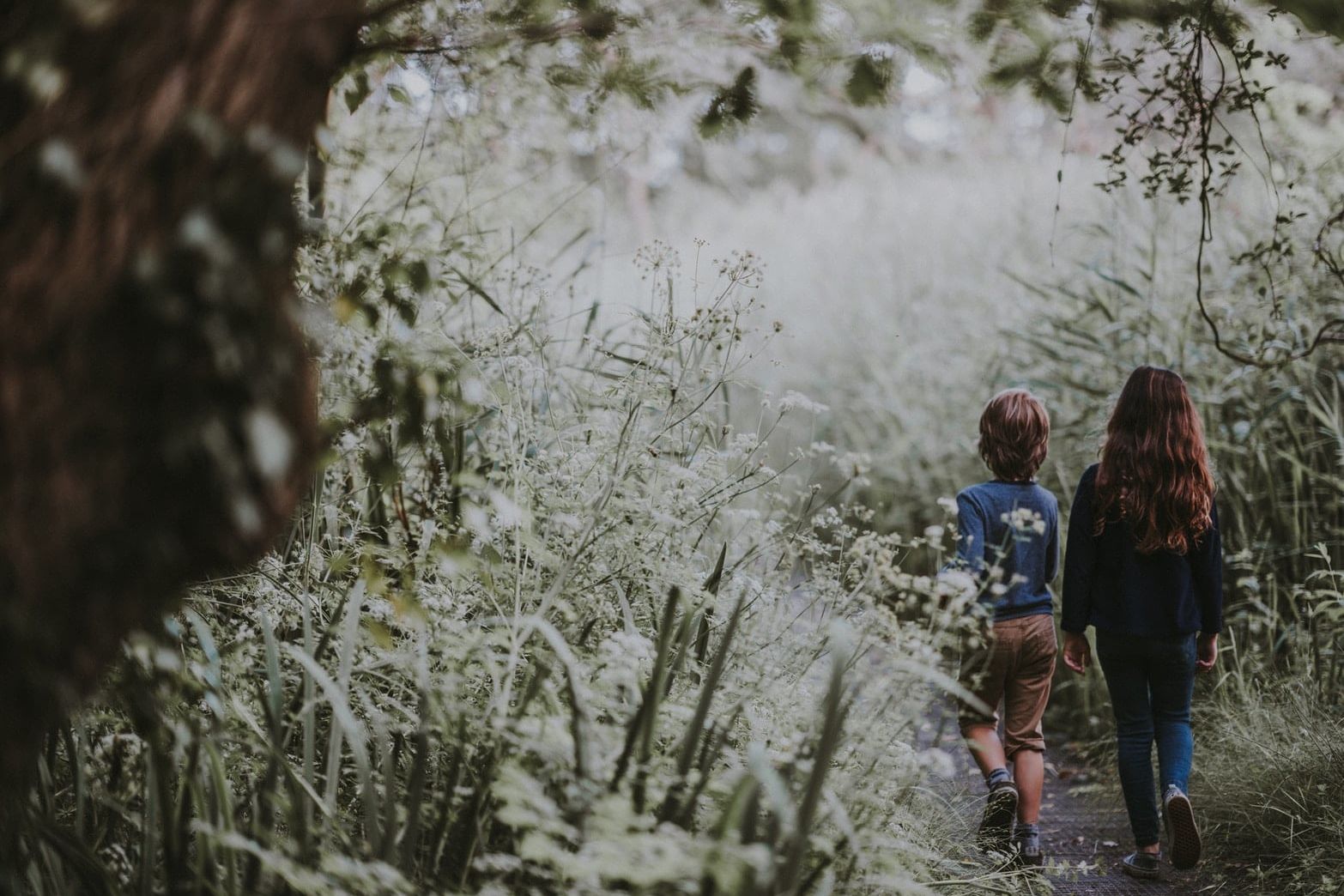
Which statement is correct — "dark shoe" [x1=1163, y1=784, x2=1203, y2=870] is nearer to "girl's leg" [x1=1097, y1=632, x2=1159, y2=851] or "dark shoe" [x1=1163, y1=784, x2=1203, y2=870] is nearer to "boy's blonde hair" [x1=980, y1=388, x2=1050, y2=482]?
"girl's leg" [x1=1097, y1=632, x2=1159, y2=851]

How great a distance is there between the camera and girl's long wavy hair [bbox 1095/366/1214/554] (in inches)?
127

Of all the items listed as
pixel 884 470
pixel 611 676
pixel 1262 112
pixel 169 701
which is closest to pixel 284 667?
pixel 169 701

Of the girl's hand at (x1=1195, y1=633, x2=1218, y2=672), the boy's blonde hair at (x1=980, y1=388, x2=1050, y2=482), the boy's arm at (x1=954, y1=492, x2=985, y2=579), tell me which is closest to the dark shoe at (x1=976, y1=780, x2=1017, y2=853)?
the boy's arm at (x1=954, y1=492, x2=985, y2=579)

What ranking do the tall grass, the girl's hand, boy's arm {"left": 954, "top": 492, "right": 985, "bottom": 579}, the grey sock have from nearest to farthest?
the tall grass
the grey sock
boy's arm {"left": 954, "top": 492, "right": 985, "bottom": 579}
the girl's hand

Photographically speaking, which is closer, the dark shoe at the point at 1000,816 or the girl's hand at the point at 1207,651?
the dark shoe at the point at 1000,816

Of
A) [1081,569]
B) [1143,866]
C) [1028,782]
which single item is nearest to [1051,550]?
[1081,569]

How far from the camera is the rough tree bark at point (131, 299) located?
1.15 meters

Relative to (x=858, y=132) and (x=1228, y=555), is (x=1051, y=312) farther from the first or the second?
(x=858, y=132)

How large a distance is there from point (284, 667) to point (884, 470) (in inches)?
195

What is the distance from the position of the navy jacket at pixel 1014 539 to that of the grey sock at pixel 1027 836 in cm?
69

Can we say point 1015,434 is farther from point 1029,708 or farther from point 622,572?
point 622,572

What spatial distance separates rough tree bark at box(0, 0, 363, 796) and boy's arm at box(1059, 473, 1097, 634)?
9.62 ft

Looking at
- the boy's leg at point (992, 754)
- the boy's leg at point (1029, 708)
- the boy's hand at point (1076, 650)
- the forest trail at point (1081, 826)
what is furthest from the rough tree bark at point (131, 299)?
the boy's hand at point (1076, 650)

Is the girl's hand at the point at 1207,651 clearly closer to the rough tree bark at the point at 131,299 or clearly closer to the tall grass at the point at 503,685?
the tall grass at the point at 503,685
